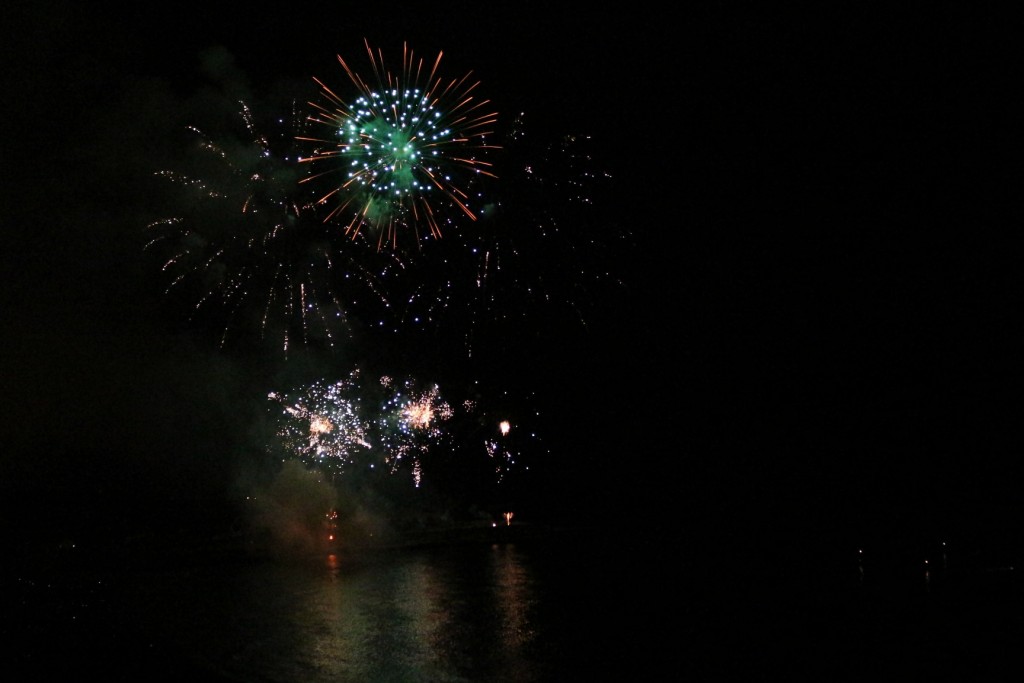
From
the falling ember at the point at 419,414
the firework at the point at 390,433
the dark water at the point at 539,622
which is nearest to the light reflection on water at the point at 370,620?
the dark water at the point at 539,622

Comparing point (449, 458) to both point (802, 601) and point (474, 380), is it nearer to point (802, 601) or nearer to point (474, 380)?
point (474, 380)

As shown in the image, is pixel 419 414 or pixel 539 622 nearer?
pixel 539 622

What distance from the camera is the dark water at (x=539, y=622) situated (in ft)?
23.6

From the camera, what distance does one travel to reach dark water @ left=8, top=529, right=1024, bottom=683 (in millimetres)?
7203

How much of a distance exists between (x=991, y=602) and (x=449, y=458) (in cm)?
1292

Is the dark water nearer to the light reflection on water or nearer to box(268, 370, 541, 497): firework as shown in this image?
the light reflection on water

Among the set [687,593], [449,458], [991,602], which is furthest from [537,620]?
[449,458]

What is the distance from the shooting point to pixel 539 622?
30.9ft

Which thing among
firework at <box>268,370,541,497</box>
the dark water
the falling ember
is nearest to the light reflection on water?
the dark water

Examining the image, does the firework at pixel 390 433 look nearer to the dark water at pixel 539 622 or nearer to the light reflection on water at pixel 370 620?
the light reflection on water at pixel 370 620

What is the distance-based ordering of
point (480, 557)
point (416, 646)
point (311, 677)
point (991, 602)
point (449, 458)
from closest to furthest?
point (311, 677)
point (416, 646)
point (991, 602)
point (480, 557)
point (449, 458)

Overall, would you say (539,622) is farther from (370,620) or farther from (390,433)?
(390,433)

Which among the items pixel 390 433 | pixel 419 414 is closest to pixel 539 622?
pixel 419 414

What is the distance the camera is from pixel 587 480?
669 inches
